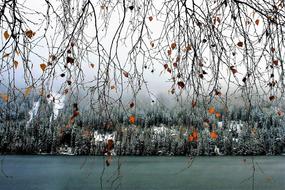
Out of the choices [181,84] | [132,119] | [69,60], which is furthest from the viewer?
[132,119]

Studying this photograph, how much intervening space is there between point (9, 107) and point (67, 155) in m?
95.2

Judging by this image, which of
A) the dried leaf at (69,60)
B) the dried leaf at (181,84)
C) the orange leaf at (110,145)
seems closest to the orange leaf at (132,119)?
the orange leaf at (110,145)

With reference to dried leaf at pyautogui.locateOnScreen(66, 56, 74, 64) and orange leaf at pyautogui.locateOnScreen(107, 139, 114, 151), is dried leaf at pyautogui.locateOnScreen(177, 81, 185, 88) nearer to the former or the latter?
orange leaf at pyautogui.locateOnScreen(107, 139, 114, 151)

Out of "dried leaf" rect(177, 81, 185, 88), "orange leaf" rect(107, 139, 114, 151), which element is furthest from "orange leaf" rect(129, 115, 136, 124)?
"dried leaf" rect(177, 81, 185, 88)

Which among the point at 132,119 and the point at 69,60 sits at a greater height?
the point at 69,60

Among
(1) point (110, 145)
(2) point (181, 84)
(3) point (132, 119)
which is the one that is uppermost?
(2) point (181, 84)

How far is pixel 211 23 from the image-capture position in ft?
7.17

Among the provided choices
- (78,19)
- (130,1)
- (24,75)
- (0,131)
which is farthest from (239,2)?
(0,131)

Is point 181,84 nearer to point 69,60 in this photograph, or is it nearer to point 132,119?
point 132,119

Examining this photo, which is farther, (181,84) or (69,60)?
(181,84)

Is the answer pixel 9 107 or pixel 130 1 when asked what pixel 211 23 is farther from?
pixel 9 107

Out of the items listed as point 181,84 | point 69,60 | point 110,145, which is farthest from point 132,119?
point 69,60

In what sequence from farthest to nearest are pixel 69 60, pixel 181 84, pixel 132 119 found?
pixel 132 119 < pixel 181 84 < pixel 69 60

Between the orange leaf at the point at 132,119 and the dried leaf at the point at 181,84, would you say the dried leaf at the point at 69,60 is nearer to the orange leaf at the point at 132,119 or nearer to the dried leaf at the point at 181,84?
the orange leaf at the point at 132,119
